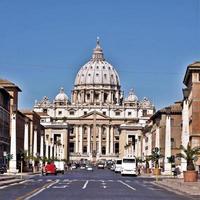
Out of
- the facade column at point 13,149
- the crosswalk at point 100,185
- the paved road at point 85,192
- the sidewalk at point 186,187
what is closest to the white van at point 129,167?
the facade column at point 13,149

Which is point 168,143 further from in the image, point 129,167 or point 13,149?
point 13,149

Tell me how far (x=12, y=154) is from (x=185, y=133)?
2666 cm

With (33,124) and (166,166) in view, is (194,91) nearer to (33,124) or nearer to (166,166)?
(166,166)

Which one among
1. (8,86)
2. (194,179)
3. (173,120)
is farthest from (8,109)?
(194,179)

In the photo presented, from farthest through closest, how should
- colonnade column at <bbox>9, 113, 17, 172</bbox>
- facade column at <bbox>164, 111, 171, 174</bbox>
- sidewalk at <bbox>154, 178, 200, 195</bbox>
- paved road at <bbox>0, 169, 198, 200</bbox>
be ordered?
facade column at <bbox>164, 111, 171, 174</bbox> < colonnade column at <bbox>9, 113, 17, 172</bbox> < sidewalk at <bbox>154, 178, 200, 195</bbox> < paved road at <bbox>0, 169, 198, 200</bbox>

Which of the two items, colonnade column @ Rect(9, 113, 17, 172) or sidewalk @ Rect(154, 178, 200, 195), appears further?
colonnade column @ Rect(9, 113, 17, 172)

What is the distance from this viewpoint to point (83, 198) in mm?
37469

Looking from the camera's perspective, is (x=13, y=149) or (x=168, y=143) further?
(x=168, y=143)

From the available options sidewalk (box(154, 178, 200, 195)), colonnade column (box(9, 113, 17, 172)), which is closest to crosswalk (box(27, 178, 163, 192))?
sidewalk (box(154, 178, 200, 195))

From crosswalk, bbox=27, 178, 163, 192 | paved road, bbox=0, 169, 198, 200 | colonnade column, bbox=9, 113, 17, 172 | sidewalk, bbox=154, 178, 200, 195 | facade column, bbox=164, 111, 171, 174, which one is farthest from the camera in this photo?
facade column, bbox=164, 111, 171, 174

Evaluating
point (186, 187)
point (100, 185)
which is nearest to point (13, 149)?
point (100, 185)

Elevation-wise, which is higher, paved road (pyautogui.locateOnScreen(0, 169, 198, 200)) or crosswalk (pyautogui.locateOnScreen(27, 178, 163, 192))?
paved road (pyautogui.locateOnScreen(0, 169, 198, 200))

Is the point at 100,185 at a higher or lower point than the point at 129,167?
higher

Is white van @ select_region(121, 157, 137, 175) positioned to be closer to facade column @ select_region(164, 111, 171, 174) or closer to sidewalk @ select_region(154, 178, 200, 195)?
facade column @ select_region(164, 111, 171, 174)
